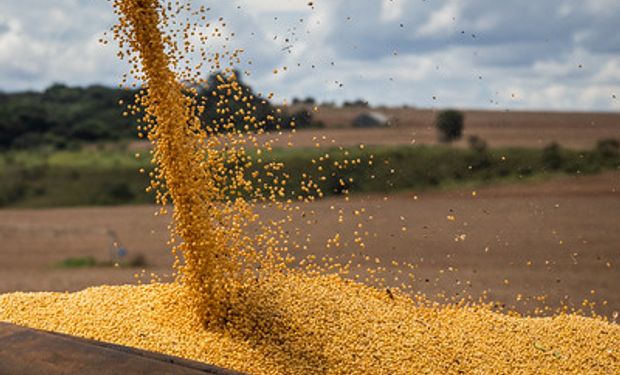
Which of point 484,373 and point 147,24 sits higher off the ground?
point 147,24

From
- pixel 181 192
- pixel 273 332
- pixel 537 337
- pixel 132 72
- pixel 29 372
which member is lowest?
pixel 537 337

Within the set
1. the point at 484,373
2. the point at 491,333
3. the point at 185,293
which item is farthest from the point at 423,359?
the point at 185,293

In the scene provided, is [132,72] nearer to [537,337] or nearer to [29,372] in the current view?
[29,372]

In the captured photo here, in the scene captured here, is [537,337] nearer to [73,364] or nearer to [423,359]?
[423,359]

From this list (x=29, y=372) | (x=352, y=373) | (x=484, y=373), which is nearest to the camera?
(x=29, y=372)

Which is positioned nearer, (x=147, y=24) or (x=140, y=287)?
(x=147, y=24)

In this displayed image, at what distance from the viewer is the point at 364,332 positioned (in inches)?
172

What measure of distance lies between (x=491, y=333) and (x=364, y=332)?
1.02 metres

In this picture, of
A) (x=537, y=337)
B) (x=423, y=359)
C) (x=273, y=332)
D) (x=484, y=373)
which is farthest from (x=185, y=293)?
(x=537, y=337)

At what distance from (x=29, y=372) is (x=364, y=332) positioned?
2.24m

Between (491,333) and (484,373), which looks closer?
(484,373)

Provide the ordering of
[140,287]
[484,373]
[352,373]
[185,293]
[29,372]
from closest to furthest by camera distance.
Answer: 1. [29,372]
2. [352,373]
3. [484,373]
4. [185,293]
5. [140,287]

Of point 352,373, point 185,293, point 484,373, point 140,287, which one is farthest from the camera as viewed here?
point 140,287

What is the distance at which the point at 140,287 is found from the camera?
5.33 metres
